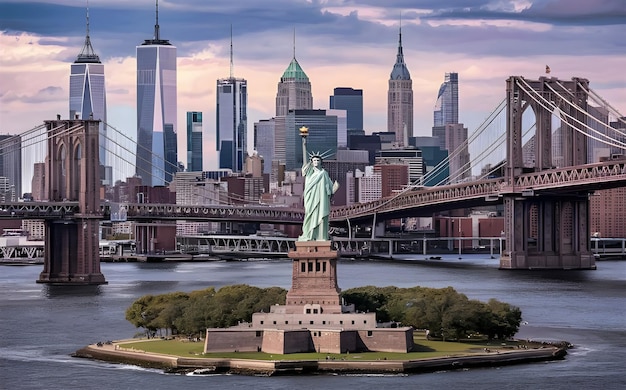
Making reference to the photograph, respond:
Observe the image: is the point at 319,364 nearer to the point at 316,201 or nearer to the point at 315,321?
the point at 315,321

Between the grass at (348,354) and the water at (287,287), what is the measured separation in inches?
65.4

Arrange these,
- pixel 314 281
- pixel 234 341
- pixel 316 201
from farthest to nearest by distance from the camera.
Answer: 1. pixel 316 201
2. pixel 314 281
3. pixel 234 341

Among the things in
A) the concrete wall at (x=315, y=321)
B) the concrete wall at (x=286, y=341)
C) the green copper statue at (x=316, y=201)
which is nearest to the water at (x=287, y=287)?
the concrete wall at (x=286, y=341)

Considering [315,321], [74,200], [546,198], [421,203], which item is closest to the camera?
[315,321]

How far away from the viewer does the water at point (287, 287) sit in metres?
55.6

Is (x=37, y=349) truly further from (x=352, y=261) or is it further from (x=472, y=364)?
(x=352, y=261)

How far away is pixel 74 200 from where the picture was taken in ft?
342

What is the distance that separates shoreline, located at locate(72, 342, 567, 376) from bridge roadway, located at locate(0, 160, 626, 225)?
42.7m

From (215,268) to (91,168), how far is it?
2282cm

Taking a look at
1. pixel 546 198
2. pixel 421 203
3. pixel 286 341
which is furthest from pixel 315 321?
pixel 421 203

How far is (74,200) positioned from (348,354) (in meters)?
48.7

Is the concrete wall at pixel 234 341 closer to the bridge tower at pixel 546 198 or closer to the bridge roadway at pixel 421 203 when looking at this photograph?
the bridge roadway at pixel 421 203

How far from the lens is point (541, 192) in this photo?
11219cm

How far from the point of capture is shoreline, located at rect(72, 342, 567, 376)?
56375 mm
